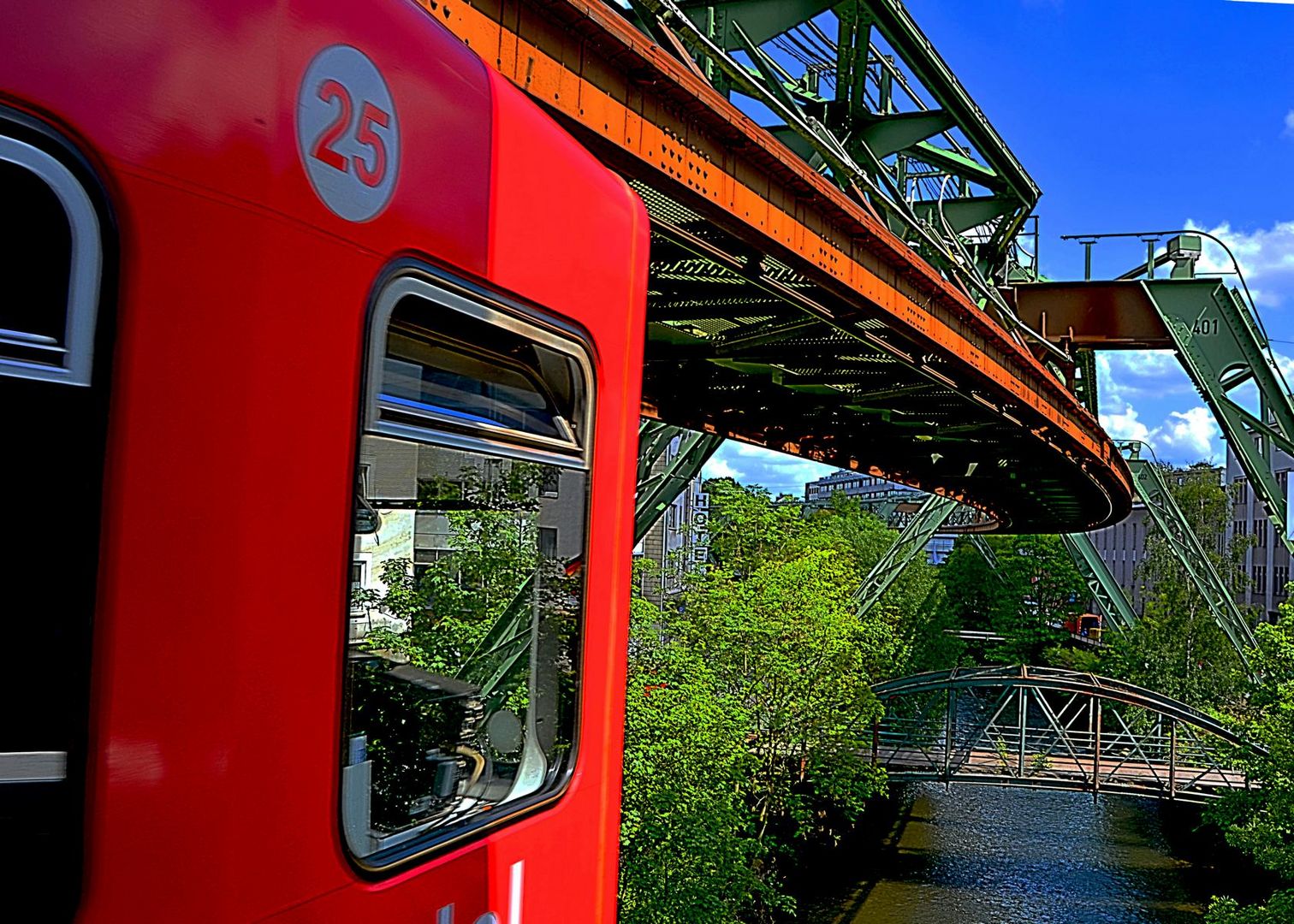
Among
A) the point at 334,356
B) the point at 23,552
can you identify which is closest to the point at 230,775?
the point at 23,552

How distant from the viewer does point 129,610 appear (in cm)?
188

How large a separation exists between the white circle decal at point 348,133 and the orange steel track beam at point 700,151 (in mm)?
1604

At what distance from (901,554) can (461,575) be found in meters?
37.1

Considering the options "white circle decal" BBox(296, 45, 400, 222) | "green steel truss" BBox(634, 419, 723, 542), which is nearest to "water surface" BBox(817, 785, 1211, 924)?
→ "green steel truss" BBox(634, 419, 723, 542)

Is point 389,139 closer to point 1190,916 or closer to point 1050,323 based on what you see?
point 1050,323

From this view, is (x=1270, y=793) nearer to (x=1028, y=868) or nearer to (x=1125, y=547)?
(x=1028, y=868)

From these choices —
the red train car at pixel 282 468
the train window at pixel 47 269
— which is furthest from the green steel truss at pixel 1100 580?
the train window at pixel 47 269

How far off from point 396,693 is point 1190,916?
29.6m

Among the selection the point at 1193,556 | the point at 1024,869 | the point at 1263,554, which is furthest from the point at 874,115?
the point at 1263,554

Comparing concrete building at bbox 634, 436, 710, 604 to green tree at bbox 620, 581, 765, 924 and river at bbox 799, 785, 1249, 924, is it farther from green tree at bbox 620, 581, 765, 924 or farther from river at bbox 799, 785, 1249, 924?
river at bbox 799, 785, 1249, 924

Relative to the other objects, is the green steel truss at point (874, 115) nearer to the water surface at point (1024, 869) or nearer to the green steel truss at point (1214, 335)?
the green steel truss at point (1214, 335)

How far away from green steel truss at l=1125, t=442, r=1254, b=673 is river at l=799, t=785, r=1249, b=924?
609cm

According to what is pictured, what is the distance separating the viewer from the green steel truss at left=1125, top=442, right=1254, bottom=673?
89.5 feet

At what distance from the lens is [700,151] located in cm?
589
